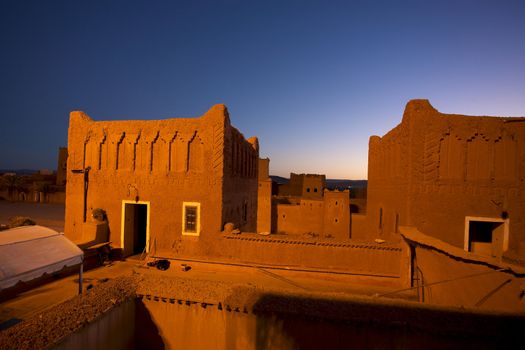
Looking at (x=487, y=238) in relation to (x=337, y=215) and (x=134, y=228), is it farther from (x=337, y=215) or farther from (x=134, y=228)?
(x=337, y=215)

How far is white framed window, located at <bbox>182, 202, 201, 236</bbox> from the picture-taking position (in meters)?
12.4

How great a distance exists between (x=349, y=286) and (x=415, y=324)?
6.02 m

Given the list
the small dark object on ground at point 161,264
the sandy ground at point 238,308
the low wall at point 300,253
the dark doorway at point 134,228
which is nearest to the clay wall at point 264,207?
the dark doorway at point 134,228

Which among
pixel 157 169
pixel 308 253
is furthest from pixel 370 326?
pixel 157 169

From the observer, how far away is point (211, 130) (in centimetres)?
1250

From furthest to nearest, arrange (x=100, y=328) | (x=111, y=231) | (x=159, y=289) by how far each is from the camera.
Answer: (x=111, y=231) → (x=159, y=289) → (x=100, y=328)

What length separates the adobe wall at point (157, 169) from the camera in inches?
488

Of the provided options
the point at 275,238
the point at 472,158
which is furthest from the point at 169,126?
the point at 472,158

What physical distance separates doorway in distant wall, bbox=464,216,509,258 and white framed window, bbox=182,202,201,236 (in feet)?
37.9

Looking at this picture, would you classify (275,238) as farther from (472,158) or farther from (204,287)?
(472,158)

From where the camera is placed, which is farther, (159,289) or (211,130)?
(211,130)

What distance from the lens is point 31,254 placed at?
705cm

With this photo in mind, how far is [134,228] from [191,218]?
399 centimetres

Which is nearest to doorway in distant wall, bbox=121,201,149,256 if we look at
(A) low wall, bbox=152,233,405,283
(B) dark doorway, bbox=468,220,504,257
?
(A) low wall, bbox=152,233,405,283
